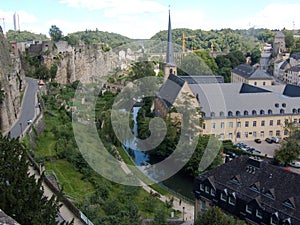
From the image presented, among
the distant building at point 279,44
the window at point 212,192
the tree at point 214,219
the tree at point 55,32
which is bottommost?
the window at point 212,192

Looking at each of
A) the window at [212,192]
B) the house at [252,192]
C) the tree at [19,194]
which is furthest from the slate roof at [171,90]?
the tree at [19,194]

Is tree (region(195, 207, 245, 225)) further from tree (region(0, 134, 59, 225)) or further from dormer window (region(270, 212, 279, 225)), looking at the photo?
tree (region(0, 134, 59, 225))

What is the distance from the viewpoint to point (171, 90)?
127ft

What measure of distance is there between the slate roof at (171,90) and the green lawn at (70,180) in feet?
44.1

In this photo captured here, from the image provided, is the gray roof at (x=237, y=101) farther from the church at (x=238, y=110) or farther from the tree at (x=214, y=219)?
A: the tree at (x=214, y=219)

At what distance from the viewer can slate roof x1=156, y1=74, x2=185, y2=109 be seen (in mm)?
36062

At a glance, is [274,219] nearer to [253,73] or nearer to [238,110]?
[238,110]

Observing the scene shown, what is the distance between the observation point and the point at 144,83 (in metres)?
52.4

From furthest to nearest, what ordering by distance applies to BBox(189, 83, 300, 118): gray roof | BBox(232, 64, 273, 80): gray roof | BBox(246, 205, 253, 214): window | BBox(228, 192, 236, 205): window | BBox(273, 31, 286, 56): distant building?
BBox(273, 31, 286, 56): distant building, BBox(232, 64, 273, 80): gray roof, BBox(189, 83, 300, 118): gray roof, BBox(228, 192, 236, 205): window, BBox(246, 205, 253, 214): window

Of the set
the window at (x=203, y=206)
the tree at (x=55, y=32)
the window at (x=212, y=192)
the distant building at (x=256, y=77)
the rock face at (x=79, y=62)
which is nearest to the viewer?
the window at (x=212, y=192)

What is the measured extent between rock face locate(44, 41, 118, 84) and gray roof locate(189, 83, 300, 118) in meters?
18.9

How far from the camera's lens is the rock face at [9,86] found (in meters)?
27.0

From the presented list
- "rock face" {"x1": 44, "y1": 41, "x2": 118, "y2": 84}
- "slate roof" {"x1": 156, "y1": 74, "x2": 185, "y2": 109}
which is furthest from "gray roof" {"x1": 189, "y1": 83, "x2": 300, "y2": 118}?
"rock face" {"x1": 44, "y1": 41, "x2": 118, "y2": 84}

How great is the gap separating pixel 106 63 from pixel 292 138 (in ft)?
136
